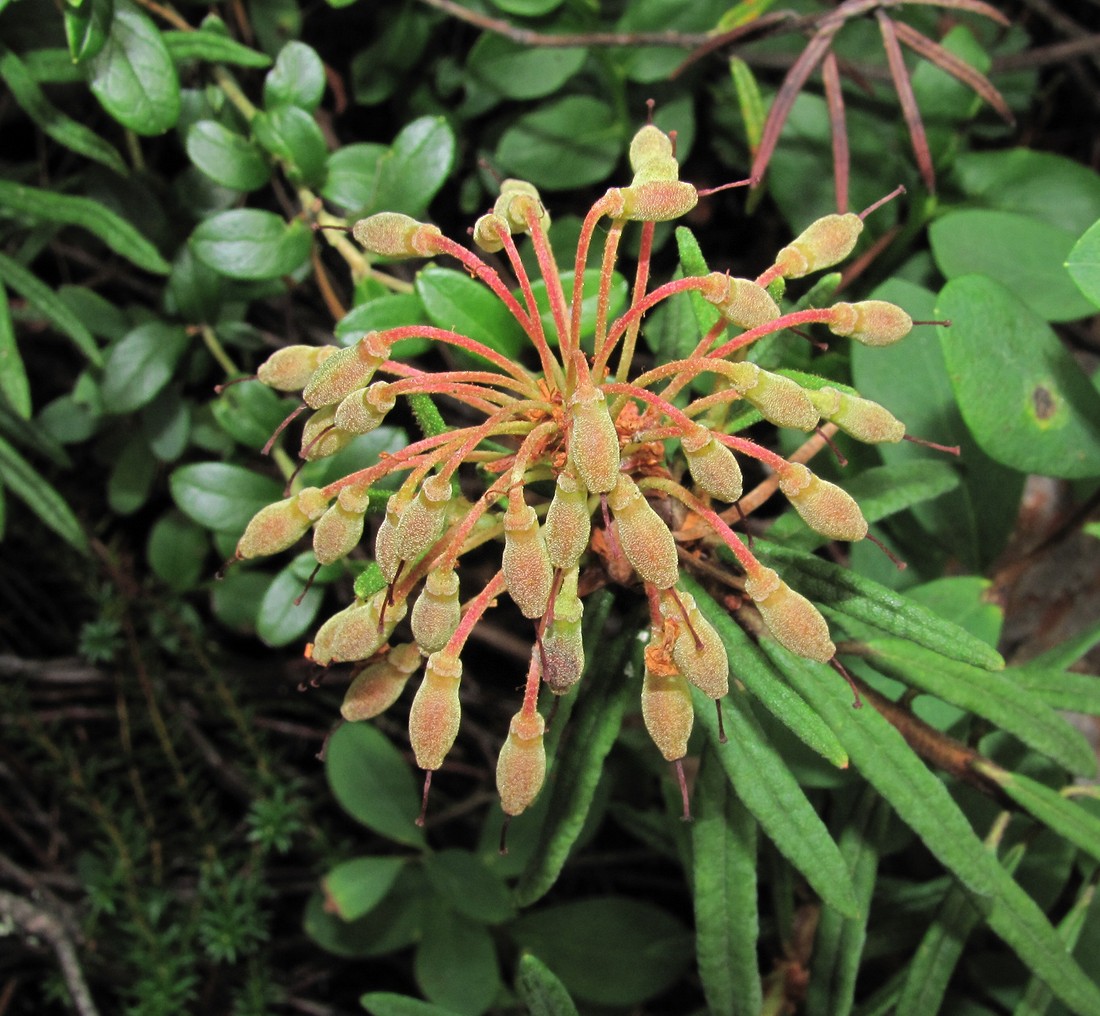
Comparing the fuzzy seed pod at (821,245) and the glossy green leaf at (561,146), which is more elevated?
the fuzzy seed pod at (821,245)

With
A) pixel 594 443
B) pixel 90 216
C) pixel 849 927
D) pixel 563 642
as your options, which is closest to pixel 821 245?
pixel 594 443

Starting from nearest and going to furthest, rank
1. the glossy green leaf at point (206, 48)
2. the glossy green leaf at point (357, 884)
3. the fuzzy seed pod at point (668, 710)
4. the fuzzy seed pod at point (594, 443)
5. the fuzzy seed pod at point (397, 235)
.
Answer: the fuzzy seed pod at point (594, 443)
the fuzzy seed pod at point (668, 710)
the fuzzy seed pod at point (397, 235)
the glossy green leaf at point (206, 48)
the glossy green leaf at point (357, 884)

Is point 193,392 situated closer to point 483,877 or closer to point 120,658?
point 120,658

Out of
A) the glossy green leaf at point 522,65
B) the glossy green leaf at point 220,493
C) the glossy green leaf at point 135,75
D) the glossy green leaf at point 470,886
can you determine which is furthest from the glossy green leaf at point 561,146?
the glossy green leaf at point 470,886

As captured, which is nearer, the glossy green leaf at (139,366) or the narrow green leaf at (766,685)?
the narrow green leaf at (766,685)

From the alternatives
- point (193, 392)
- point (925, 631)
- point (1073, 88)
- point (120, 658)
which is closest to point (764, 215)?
point (1073, 88)

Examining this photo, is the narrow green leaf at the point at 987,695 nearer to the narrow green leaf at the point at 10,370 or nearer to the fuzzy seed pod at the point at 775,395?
the fuzzy seed pod at the point at 775,395

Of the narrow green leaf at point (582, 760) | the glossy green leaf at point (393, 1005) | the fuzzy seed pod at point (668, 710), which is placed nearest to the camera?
the fuzzy seed pod at point (668, 710)
